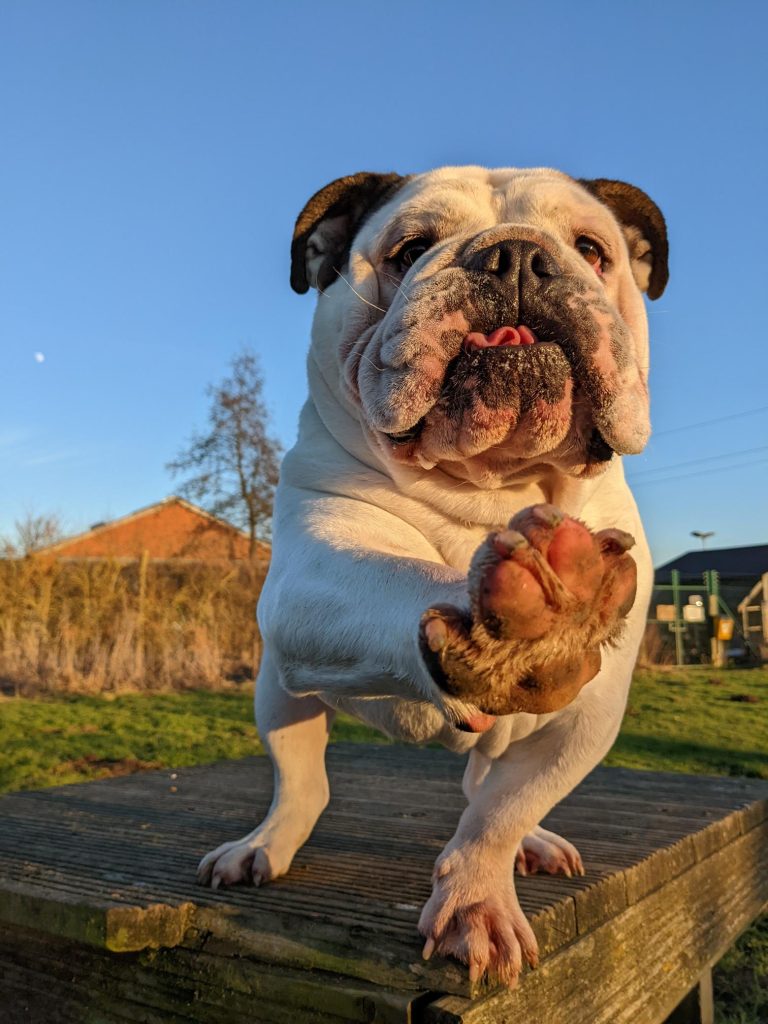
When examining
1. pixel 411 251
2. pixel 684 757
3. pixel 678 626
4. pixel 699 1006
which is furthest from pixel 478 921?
pixel 678 626

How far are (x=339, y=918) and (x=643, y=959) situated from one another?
3.67 feet

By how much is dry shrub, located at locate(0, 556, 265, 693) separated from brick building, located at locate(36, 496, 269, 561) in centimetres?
52

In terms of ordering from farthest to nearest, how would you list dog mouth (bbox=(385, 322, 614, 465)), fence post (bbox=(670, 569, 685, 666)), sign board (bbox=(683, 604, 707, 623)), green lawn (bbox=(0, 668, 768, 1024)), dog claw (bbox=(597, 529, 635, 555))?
sign board (bbox=(683, 604, 707, 623)) → fence post (bbox=(670, 569, 685, 666)) → green lawn (bbox=(0, 668, 768, 1024)) → dog mouth (bbox=(385, 322, 614, 465)) → dog claw (bbox=(597, 529, 635, 555))

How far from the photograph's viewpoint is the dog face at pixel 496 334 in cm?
195

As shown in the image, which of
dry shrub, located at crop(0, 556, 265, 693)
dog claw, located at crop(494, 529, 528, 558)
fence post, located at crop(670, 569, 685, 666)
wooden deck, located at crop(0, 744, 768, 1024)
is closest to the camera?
Answer: dog claw, located at crop(494, 529, 528, 558)

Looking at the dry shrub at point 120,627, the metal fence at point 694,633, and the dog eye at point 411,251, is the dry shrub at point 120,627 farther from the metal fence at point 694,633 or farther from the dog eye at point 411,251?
the dog eye at point 411,251

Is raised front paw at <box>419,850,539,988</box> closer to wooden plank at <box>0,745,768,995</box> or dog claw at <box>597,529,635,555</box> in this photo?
wooden plank at <box>0,745,768,995</box>

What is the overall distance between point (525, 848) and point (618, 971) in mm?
436

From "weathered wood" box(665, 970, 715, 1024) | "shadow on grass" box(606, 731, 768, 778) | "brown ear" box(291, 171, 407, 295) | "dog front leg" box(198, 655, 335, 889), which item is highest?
"brown ear" box(291, 171, 407, 295)

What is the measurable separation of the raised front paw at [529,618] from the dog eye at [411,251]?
4.14ft

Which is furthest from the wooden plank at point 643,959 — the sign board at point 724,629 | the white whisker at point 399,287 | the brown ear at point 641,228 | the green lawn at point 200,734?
the sign board at point 724,629

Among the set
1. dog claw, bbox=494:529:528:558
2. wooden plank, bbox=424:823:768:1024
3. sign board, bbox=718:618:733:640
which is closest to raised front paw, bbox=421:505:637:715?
dog claw, bbox=494:529:528:558

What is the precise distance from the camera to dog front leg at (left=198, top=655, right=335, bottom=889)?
2.78 meters

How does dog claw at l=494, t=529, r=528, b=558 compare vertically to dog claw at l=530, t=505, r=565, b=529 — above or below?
below
